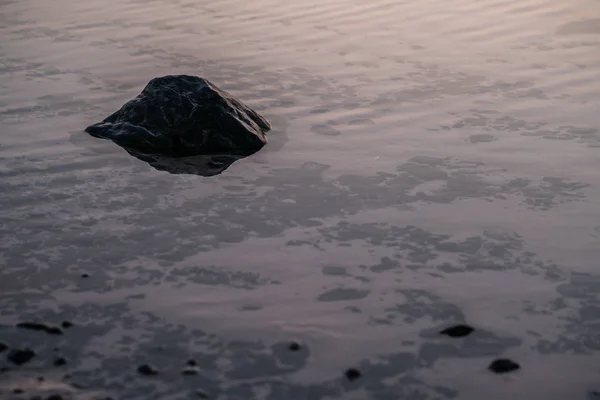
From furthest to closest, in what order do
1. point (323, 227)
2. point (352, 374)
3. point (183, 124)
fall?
point (183, 124) → point (323, 227) → point (352, 374)

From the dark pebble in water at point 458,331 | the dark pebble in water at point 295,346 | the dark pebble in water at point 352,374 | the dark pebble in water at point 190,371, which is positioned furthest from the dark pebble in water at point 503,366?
the dark pebble in water at point 190,371

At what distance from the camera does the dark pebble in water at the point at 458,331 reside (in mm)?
4422

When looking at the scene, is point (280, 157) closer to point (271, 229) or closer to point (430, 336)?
point (271, 229)

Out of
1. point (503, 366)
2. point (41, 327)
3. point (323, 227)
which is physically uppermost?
point (323, 227)

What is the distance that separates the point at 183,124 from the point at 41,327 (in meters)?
3.32

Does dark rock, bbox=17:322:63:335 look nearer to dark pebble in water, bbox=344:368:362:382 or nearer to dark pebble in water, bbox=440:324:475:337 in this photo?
dark pebble in water, bbox=344:368:362:382

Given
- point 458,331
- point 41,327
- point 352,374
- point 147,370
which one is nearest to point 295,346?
point 352,374

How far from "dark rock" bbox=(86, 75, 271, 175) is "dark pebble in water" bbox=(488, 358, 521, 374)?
3.80 metres

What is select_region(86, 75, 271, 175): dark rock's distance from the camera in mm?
7379

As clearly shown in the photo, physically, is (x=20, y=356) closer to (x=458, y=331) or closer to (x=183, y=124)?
(x=458, y=331)

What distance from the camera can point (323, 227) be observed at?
19.0 feet

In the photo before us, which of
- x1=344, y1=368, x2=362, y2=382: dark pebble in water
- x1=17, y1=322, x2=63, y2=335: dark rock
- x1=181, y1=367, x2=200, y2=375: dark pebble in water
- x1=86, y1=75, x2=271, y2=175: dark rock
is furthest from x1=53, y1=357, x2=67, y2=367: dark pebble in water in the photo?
x1=86, y1=75, x2=271, y2=175: dark rock

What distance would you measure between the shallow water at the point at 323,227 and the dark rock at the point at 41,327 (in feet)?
0.23

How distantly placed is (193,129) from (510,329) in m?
3.94
